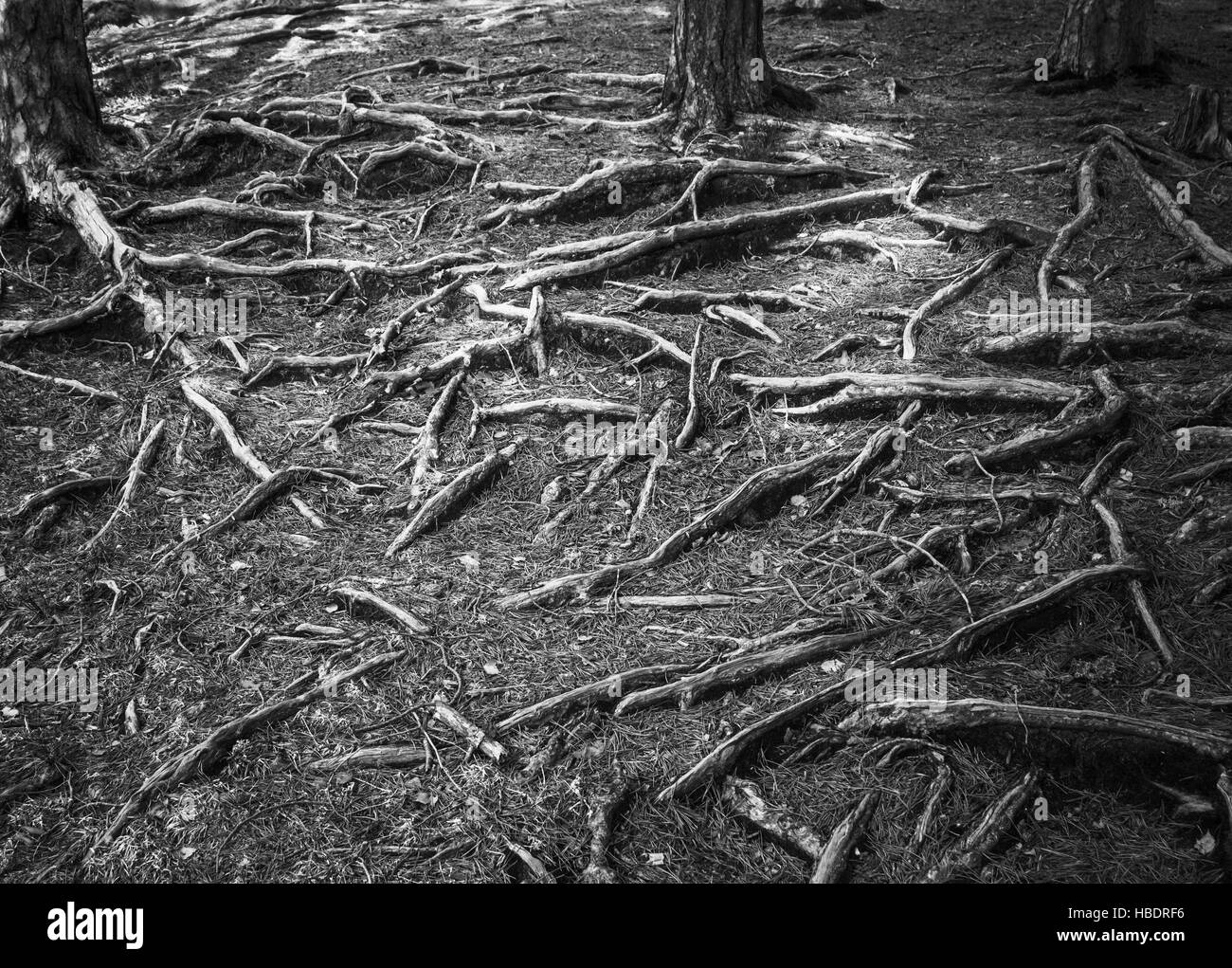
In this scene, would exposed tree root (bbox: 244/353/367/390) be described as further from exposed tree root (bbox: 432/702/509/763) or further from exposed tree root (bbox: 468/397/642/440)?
exposed tree root (bbox: 432/702/509/763)

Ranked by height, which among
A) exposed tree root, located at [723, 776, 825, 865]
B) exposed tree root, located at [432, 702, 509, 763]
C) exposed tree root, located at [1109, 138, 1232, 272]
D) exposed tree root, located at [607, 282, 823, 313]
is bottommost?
exposed tree root, located at [723, 776, 825, 865]

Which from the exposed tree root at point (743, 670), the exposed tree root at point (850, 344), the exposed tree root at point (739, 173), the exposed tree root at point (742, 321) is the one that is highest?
the exposed tree root at point (739, 173)

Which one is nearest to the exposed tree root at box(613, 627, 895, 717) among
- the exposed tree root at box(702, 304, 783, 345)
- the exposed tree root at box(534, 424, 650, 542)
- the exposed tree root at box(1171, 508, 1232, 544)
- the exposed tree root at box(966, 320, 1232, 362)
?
the exposed tree root at box(534, 424, 650, 542)

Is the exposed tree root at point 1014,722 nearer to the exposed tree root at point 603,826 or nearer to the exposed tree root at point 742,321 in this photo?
the exposed tree root at point 603,826

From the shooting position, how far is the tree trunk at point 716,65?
30.2ft

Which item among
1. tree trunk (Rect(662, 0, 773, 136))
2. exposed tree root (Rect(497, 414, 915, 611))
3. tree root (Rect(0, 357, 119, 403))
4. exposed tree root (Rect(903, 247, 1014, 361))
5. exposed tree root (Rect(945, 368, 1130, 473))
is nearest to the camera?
exposed tree root (Rect(497, 414, 915, 611))

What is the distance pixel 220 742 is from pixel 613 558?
221 centimetres

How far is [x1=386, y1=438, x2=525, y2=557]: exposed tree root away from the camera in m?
5.84

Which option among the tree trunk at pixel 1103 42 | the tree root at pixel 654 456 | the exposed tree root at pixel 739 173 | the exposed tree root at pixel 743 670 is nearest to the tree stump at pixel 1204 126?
the tree trunk at pixel 1103 42

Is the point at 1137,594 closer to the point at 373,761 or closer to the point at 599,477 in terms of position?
the point at 599,477

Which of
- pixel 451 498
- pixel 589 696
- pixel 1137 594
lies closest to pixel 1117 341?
pixel 1137 594

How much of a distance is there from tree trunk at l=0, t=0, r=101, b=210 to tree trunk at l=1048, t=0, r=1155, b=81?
401 inches

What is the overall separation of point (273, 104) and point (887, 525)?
27.9 feet

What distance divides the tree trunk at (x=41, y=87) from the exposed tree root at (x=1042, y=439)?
8200mm
